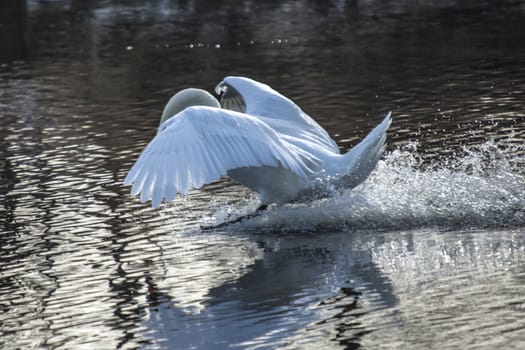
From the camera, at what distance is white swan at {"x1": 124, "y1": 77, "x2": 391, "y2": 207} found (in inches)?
305

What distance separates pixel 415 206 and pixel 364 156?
77 cm

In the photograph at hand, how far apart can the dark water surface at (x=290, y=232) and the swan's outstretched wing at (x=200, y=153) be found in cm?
71

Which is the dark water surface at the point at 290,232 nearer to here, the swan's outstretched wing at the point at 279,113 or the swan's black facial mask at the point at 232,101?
the swan's outstretched wing at the point at 279,113

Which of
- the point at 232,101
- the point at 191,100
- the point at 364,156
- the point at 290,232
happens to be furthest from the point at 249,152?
the point at 232,101

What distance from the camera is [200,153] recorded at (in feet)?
26.0

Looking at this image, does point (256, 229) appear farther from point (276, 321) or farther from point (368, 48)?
point (368, 48)

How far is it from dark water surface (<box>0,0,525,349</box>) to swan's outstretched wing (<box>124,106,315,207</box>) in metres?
0.71

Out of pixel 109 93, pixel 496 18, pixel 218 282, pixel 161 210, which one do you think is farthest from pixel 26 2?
pixel 218 282

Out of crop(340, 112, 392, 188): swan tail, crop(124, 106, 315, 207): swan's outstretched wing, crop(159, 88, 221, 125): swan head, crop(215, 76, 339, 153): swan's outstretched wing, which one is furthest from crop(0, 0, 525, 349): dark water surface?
crop(159, 88, 221, 125): swan head

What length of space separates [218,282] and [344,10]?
22.4m

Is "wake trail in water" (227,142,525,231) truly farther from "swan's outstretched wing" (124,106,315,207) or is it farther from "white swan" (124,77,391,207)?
"swan's outstretched wing" (124,106,315,207)

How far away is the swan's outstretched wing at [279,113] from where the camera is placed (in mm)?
9625

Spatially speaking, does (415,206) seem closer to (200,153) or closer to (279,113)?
(279,113)

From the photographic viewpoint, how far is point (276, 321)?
6941 millimetres
